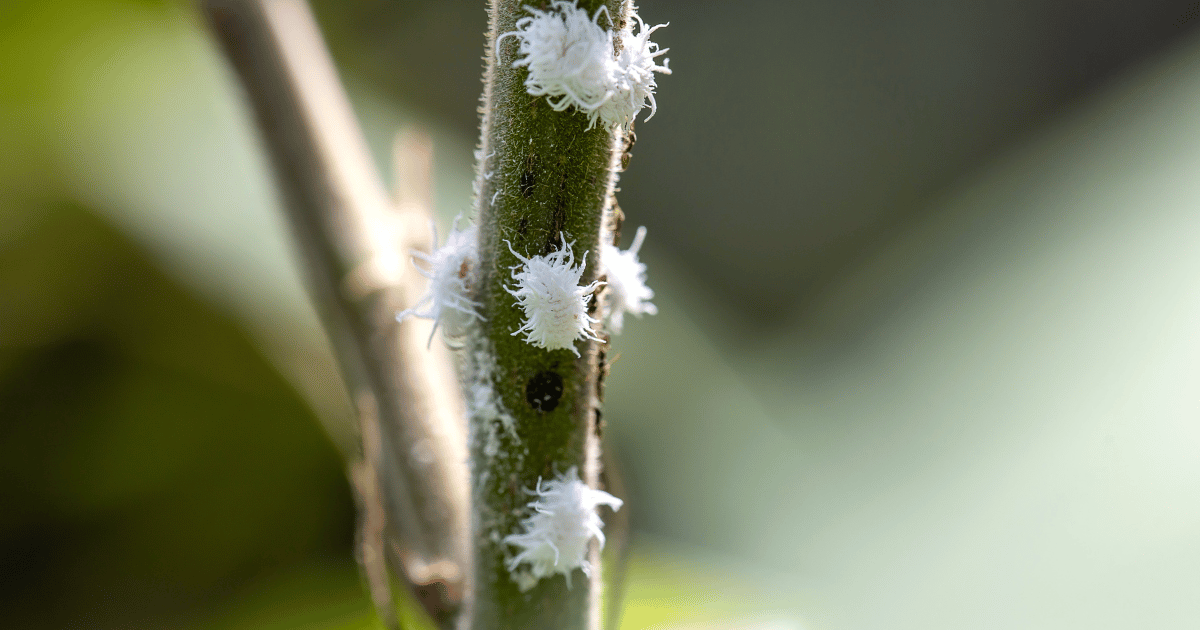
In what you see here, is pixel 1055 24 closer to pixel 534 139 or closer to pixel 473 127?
pixel 473 127

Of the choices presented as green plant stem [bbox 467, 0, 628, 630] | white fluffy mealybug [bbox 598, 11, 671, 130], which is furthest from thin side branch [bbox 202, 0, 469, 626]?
white fluffy mealybug [bbox 598, 11, 671, 130]

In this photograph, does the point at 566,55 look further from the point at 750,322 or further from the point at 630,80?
the point at 750,322

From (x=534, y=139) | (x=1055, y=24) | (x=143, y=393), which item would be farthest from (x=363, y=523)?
(x=1055, y=24)

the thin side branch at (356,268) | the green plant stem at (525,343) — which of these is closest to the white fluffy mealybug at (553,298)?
the green plant stem at (525,343)

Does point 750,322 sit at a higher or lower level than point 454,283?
higher

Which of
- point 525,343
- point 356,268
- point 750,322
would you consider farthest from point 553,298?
point 750,322

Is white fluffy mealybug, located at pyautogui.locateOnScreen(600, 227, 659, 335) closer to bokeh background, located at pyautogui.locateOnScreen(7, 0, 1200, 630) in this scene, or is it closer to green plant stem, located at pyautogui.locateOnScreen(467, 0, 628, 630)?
green plant stem, located at pyautogui.locateOnScreen(467, 0, 628, 630)

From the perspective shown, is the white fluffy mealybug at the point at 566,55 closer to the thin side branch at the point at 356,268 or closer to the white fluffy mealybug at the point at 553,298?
the white fluffy mealybug at the point at 553,298
